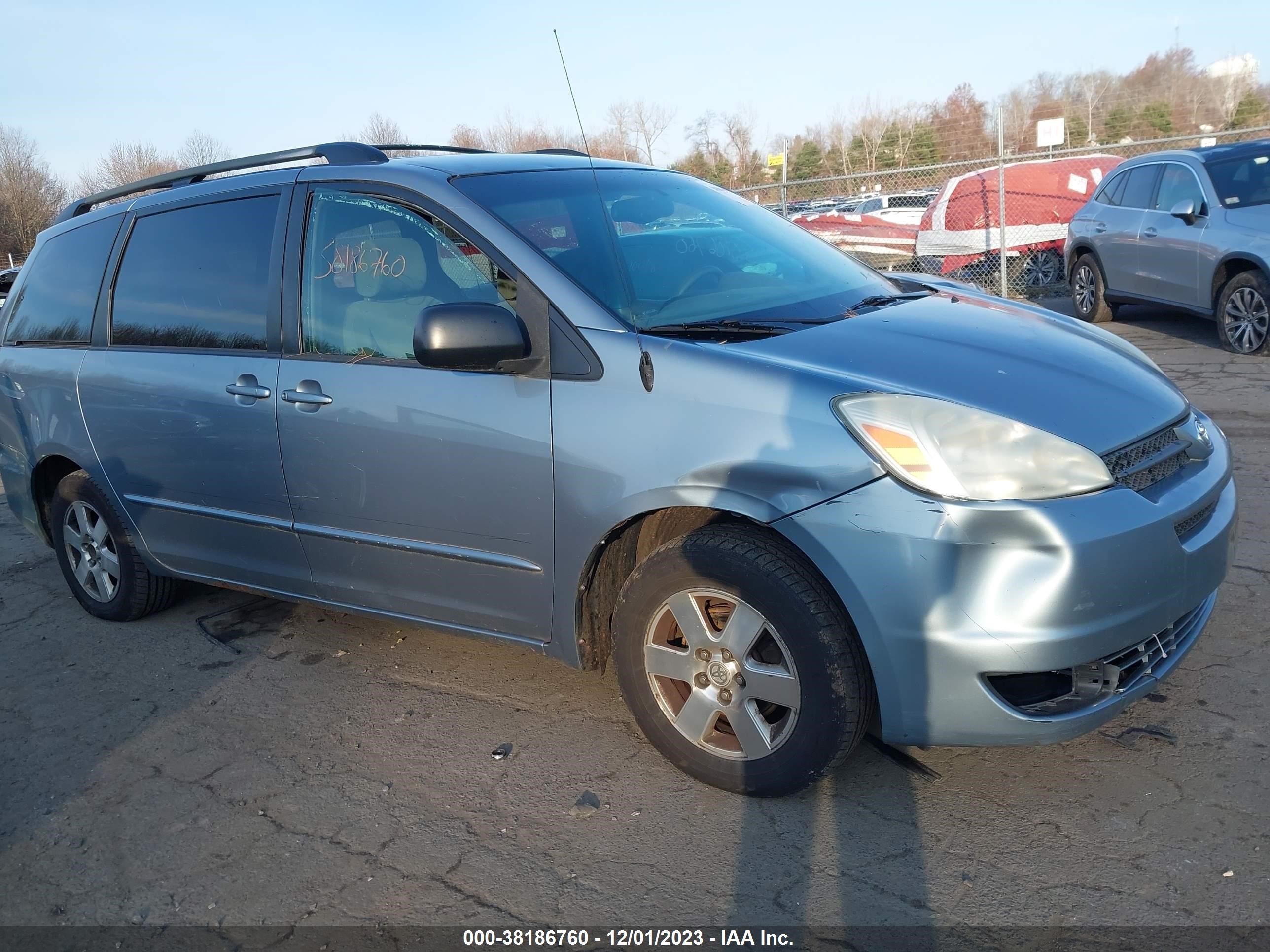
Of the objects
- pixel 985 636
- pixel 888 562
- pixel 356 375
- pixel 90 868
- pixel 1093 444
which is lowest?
pixel 90 868

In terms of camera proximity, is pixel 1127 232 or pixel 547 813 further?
pixel 1127 232

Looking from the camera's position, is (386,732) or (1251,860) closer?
(1251,860)

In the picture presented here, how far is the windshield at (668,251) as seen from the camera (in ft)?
10.6

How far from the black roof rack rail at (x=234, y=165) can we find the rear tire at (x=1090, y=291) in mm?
8524

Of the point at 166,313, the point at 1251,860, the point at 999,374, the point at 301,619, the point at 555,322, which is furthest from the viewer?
the point at 301,619

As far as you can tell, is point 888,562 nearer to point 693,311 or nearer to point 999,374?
point 999,374

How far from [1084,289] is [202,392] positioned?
9.29 meters

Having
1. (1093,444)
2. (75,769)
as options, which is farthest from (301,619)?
(1093,444)

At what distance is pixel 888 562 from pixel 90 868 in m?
2.37

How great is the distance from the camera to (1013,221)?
1337cm

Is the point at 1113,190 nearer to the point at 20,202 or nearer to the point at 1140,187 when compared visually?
the point at 1140,187

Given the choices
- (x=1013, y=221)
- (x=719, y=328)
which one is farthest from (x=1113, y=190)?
(x=719, y=328)

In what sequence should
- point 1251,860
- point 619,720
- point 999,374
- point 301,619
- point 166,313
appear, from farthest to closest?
point 301,619, point 166,313, point 619,720, point 999,374, point 1251,860

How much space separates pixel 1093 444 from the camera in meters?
2.67
